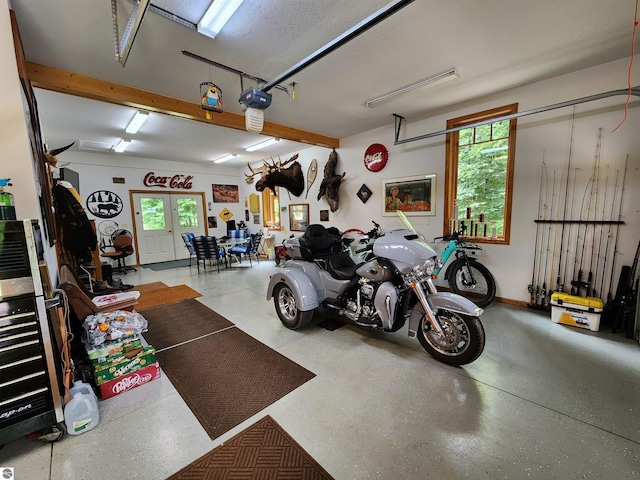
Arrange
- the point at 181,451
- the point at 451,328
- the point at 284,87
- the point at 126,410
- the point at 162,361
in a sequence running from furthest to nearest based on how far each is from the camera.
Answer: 1. the point at 284,87
2. the point at 162,361
3. the point at 451,328
4. the point at 126,410
5. the point at 181,451

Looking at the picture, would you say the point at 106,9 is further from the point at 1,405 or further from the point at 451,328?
the point at 451,328

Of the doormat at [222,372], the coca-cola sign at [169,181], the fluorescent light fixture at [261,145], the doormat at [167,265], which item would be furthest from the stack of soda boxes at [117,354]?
the coca-cola sign at [169,181]

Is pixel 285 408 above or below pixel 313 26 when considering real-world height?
below

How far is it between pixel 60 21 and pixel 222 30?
1.33 metres

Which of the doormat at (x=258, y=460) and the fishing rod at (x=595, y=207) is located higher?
the fishing rod at (x=595, y=207)

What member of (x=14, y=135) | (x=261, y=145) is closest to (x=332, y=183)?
(x=261, y=145)

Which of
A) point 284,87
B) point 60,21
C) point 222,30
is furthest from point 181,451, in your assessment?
point 284,87

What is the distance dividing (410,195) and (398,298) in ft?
9.68

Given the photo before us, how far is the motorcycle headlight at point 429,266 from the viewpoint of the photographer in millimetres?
2264

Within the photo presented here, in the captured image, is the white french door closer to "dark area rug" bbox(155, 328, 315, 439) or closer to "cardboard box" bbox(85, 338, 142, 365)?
"dark area rug" bbox(155, 328, 315, 439)

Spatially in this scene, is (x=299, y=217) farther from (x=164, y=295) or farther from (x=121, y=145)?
(x=121, y=145)

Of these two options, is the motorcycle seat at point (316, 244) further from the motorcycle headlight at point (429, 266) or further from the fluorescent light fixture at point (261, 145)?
the fluorescent light fixture at point (261, 145)

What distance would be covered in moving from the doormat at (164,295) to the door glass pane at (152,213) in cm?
372

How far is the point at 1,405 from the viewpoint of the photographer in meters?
1.44
